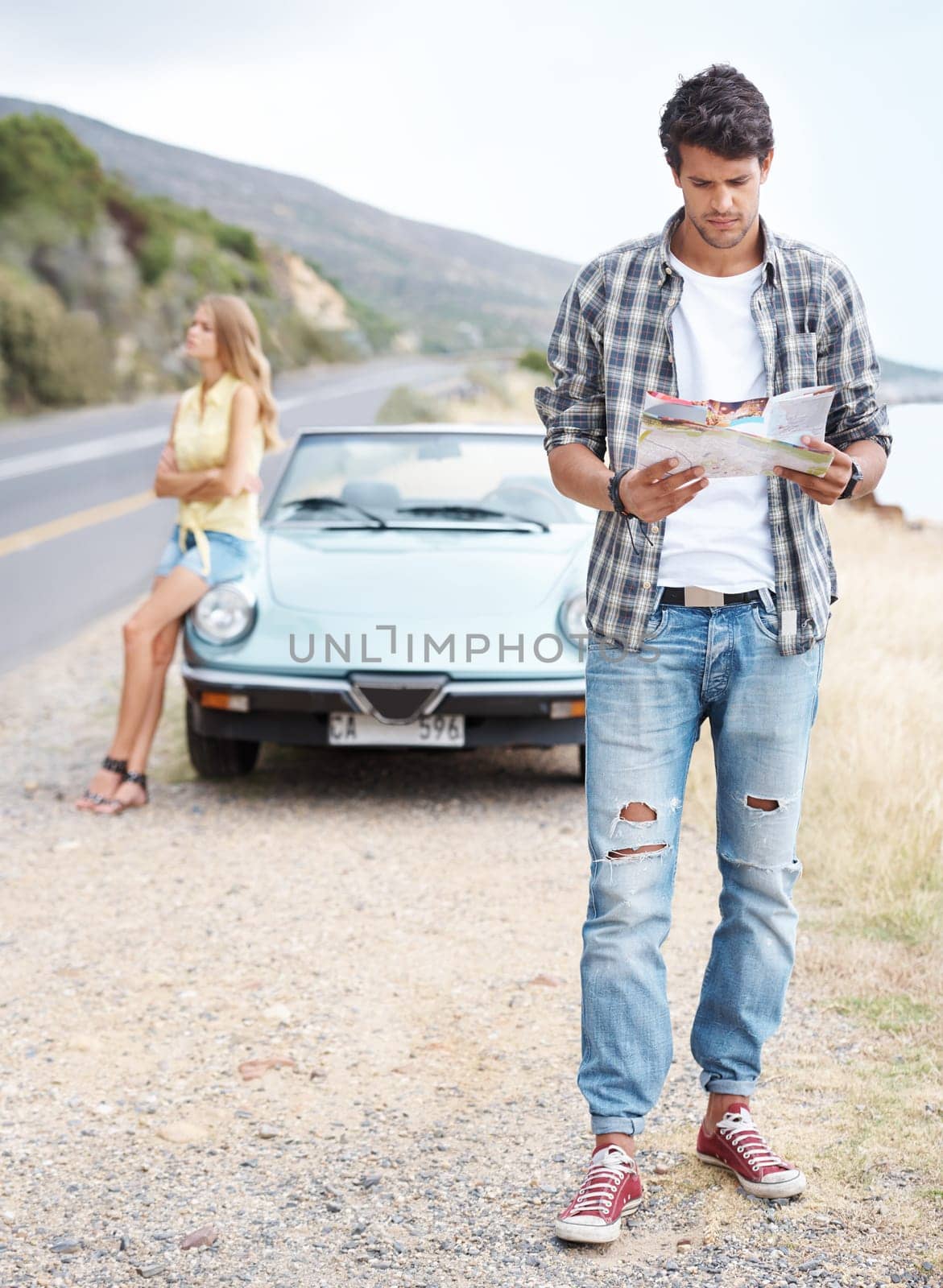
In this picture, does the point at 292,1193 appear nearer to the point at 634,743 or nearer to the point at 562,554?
the point at 634,743

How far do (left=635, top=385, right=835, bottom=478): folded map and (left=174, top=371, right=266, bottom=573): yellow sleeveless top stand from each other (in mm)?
3457

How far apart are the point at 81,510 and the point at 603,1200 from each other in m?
13.3

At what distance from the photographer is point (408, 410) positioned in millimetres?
18953

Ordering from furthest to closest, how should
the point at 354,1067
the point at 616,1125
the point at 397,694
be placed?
the point at 397,694 → the point at 354,1067 → the point at 616,1125

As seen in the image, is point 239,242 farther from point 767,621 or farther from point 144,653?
point 767,621

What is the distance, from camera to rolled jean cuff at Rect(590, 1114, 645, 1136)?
256cm

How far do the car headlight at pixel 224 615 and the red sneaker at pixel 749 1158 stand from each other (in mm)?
2981

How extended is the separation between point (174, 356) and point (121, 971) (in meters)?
33.2

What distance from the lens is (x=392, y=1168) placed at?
9.28 feet

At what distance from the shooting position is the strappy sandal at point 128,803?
534 cm

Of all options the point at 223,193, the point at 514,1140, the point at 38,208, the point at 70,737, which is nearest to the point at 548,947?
the point at 514,1140

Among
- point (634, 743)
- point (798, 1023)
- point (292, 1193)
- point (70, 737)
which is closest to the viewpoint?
point (634, 743)

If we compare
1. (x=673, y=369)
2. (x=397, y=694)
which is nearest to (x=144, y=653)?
(x=397, y=694)

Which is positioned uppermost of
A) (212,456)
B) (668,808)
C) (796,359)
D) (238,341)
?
(796,359)
